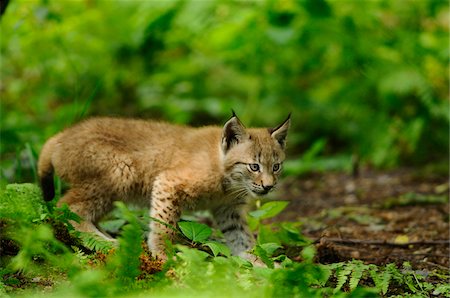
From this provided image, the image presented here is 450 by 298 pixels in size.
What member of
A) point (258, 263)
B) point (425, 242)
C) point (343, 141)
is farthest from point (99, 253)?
point (343, 141)

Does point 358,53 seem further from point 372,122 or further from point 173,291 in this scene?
point 173,291

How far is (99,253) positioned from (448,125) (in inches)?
287

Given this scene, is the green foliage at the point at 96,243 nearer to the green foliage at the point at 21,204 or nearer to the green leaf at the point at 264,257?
the green foliage at the point at 21,204

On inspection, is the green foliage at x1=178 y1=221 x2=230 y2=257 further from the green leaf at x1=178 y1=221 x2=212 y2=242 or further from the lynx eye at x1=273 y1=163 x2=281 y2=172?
the lynx eye at x1=273 y1=163 x2=281 y2=172

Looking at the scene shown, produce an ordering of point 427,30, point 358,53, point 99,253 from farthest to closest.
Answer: point 427,30, point 358,53, point 99,253

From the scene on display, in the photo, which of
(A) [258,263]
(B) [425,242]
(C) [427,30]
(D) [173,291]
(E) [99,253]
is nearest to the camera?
(D) [173,291]

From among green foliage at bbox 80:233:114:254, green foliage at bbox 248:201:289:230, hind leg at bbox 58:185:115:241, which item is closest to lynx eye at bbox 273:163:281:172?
green foliage at bbox 248:201:289:230

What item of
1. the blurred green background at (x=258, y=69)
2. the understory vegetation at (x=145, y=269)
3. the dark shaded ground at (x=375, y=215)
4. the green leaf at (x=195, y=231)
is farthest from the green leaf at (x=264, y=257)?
the blurred green background at (x=258, y=69)

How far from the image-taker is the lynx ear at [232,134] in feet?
16.5

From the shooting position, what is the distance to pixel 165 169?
16.8 feet

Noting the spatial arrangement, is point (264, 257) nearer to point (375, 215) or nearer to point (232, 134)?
point (232, 134)

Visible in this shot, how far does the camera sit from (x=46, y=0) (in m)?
7.19

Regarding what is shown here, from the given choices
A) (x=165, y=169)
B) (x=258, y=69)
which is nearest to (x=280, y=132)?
(x=165, y=169)

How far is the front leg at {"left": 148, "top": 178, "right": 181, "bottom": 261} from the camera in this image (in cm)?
463
